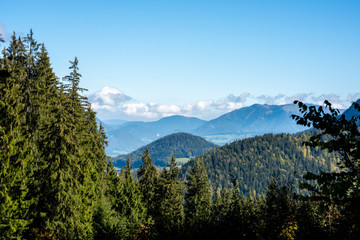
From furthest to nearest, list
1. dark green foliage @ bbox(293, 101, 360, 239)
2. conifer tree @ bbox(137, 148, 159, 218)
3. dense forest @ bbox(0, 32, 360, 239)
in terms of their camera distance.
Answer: conifer tree @ bbox(137, 148, 159, 218) → dense forest @ bbox(0, 32, 360, 239) → dark green foliage @ bbox(293, 101, 360, 239)

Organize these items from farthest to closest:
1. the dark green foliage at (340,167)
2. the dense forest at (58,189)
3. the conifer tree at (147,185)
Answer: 1. the conifer tree at (147,185)
2. the dense forest at (58,189)
3. the dark green foliage at (340,167)

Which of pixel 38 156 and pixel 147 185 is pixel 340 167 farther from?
pixel 147 185

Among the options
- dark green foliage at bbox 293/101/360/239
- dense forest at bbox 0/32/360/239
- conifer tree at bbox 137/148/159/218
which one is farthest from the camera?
conifer tree at bbox 137/148/159/218

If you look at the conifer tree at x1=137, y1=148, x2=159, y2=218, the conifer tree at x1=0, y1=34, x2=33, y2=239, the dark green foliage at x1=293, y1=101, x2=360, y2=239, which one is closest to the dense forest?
the conifer tree at x1=0, y1=34, x2=33, y2=239

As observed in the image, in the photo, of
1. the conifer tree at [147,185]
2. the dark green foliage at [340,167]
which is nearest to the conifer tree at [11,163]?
the dark green foliage at [340,167]

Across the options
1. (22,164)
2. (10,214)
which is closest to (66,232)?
(10,214)

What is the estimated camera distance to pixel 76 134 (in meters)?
20.8

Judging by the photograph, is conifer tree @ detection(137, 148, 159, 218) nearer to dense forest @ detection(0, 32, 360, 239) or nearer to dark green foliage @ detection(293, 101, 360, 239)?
dense forest @ detection(0, 32, 360, 239)

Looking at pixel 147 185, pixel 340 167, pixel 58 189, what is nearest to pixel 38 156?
pixel 58 189

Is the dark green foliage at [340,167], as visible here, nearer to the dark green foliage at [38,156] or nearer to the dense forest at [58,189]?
the dense forest at [58,189]

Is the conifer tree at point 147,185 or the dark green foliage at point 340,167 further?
the conifer tree at point 147,185

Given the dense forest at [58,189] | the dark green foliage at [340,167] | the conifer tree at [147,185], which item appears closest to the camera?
the dark green foliage at [340,167]

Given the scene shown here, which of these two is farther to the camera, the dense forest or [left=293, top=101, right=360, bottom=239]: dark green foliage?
the dense forest

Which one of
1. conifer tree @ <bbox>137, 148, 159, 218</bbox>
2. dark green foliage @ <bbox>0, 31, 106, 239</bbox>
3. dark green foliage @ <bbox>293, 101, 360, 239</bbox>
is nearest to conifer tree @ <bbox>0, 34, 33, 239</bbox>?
dark green foliage @ <bbox>0, 31, 106, 239</bbox>
